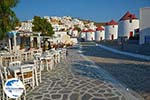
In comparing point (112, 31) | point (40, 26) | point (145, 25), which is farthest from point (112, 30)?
point (145, 25)

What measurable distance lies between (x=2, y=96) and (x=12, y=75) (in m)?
1.02

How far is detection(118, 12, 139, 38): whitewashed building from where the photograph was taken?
36344mm

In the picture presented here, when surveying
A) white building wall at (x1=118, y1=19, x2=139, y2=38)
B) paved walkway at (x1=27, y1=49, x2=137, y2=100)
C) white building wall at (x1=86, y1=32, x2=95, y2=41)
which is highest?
white building wall at (x1=118, y1=19, x2=139, y2=38)

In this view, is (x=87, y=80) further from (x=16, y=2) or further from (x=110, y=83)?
(x=16, y=2)

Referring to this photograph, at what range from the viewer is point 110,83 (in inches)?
313

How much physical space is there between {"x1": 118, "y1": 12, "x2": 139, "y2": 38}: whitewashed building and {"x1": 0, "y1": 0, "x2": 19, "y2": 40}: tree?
2499 centimetres

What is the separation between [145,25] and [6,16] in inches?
669

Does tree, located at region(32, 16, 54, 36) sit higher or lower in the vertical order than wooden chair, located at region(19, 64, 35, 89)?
higher

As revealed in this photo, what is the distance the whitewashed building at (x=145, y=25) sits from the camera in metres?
24.6

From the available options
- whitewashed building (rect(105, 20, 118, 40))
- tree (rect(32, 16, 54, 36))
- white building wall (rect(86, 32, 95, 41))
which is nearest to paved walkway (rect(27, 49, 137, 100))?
tree (rect(32, 16, 54, 36))

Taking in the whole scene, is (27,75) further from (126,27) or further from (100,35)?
(100,35)

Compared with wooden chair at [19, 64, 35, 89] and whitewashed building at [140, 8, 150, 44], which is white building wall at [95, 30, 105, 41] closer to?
whitewashed building at [140, 8, 150, 44]

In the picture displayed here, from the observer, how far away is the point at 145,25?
24.7 metres

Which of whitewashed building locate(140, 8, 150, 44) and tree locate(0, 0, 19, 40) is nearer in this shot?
tree locate(0, 0, 19, 40)
